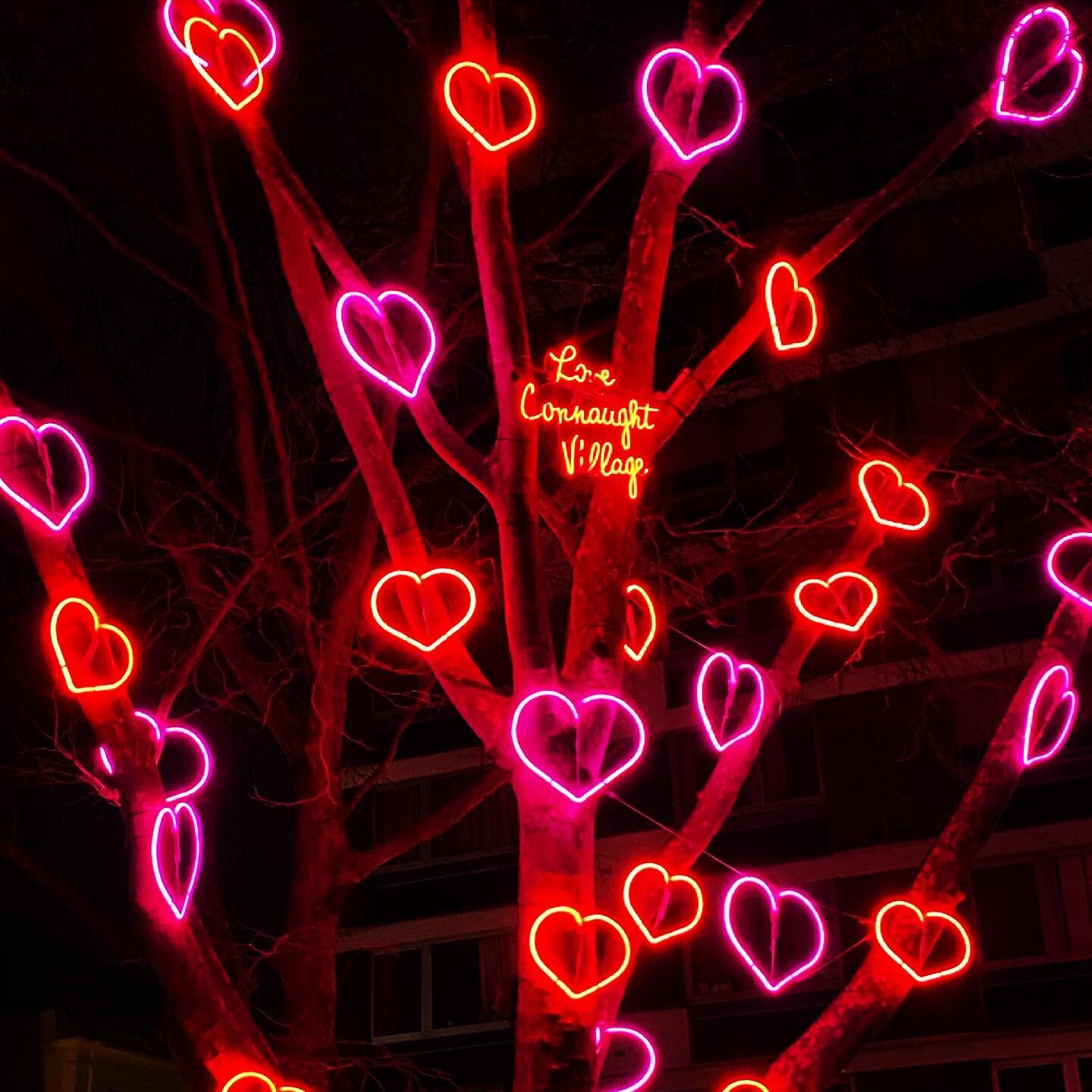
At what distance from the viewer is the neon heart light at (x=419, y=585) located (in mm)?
7176

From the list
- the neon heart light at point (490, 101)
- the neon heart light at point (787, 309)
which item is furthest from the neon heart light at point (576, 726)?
the neon heart light at point (490, 101)

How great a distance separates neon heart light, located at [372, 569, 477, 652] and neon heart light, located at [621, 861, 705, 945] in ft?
4.20

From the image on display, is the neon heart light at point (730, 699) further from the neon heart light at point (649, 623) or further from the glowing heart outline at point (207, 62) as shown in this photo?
the glowing heart outline at point (207, 62)

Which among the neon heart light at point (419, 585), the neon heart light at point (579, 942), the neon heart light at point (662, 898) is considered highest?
the neon heart light at point (419, 585)

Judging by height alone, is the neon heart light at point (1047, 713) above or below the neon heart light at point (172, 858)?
above

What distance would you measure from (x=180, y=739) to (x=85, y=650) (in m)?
1.44

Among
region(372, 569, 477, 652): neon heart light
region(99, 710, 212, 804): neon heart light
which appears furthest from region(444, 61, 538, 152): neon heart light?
region(99, 710, 212, 804): neon heart light

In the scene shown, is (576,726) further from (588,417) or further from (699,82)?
(699,82)

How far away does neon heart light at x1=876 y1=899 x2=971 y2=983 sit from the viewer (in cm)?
705

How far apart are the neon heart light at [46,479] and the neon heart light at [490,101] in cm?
214

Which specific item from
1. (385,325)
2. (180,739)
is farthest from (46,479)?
(180,739)

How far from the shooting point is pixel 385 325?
7.32m

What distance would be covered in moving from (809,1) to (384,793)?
1511 centimetres

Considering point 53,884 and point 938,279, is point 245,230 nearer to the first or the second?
point 53,884
